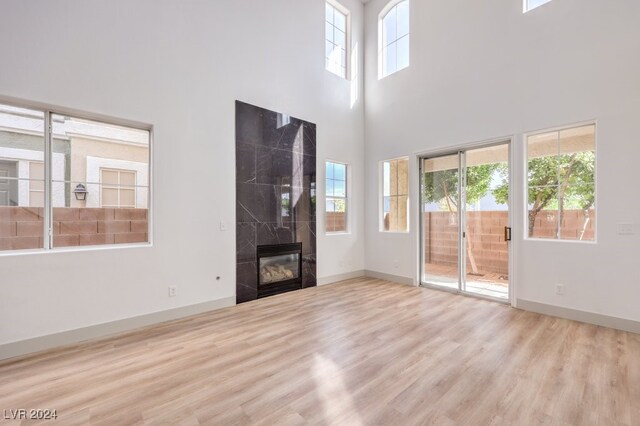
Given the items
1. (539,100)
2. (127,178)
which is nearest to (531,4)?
(539,100)

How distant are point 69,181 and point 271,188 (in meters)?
2.47

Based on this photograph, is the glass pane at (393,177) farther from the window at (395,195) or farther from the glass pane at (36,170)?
the glass pane at (36,170)

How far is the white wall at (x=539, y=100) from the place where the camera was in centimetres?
329

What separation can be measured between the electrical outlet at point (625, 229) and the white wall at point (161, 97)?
4.53m

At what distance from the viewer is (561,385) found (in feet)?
7.21

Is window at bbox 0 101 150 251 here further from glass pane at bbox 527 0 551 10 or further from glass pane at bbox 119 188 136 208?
glass pane at bbox 527 0 551 10

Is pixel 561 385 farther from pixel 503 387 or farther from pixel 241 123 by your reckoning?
pixel 241 123

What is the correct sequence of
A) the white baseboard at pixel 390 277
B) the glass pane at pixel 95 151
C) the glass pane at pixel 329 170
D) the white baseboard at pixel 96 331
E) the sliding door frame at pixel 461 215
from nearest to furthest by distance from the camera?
the white baseboard at pixel 96 331
the glass pane at pixel 95 151
the sliding door frame at pixel 461 215
the white baseboard at pixel 390 277
the glass pane at pixel 329 170

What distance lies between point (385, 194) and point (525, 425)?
175 inches

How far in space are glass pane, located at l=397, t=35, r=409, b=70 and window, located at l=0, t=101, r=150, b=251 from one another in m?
4.63

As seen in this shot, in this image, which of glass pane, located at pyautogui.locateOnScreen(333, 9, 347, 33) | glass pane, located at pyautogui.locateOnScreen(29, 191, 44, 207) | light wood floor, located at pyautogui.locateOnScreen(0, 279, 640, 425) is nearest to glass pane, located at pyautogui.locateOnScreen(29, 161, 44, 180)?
glass pane, located at pyautogui.locateOnScreen(29, 191, 44, 207)

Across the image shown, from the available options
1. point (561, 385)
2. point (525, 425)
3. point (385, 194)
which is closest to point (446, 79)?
point (385, 194)

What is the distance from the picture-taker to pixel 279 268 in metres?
4.83

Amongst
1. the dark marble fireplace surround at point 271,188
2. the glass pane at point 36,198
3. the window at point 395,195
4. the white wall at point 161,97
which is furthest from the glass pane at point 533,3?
the glass pane at point 36,198
